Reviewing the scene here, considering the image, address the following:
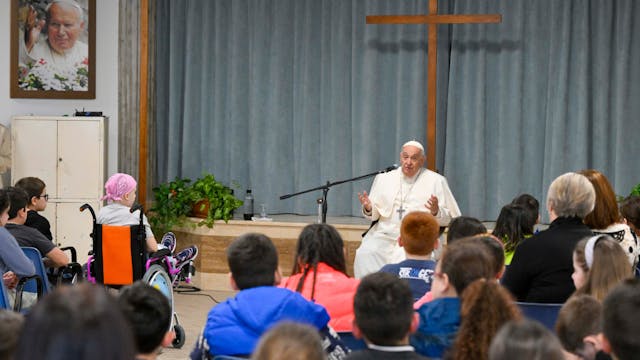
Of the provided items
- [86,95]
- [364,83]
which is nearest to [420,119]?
[364,83]

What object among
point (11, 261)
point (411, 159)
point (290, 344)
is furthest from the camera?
point (411, 159)

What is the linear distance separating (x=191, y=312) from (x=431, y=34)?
2974mm

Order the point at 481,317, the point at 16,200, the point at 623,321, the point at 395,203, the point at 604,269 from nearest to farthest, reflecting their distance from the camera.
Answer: the point at 623,321 → the point at 481,317 → the point at 604,269 → the point at 16,200 → the point at 395,203

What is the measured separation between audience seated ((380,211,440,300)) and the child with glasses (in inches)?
99.1

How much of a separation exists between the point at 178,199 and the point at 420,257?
4.36m

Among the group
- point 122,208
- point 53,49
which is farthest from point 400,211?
point 53,49

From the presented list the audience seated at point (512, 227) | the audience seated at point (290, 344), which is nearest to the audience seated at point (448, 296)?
the audience seated at point (290, 344)

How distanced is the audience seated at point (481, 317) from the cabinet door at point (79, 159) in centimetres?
598

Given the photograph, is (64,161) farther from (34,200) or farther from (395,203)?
(395,203)

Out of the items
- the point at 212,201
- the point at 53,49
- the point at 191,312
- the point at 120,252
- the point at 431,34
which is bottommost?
the point at 191,312

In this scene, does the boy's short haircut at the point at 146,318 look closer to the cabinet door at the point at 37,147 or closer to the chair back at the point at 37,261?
the chair back at the point at 37,261

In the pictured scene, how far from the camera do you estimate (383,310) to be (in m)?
2.82

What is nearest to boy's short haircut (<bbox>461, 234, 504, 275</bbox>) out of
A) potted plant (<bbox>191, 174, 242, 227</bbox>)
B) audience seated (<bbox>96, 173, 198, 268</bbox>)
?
audience seated (<bbox>96, 173, 198, 268</bbox>)

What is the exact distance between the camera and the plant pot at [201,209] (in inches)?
337
